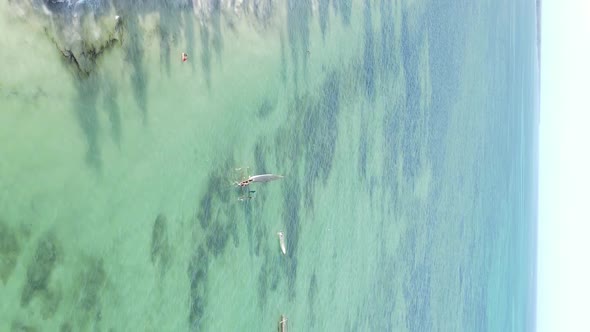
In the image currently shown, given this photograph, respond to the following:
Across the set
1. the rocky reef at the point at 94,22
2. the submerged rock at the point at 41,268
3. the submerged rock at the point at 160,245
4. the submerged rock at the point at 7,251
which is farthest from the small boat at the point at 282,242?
the submerged rock at the point at 7,251

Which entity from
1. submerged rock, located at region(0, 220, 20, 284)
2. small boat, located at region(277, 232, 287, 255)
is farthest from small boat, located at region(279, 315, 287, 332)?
submerged rock, located at region(0, 220, 20, 284)

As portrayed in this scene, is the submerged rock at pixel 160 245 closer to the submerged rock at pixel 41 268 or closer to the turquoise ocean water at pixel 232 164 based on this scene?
the turquoise ocean water at pixel 232 164

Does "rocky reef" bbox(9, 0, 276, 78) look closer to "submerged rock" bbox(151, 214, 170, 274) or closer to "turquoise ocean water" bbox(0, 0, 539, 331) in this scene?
"turquoise ocean water" bbox(0, 0, 539, 331)

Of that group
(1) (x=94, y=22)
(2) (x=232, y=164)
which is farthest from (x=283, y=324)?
(1) (x=94, y=22)

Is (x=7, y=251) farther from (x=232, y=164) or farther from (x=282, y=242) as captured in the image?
(x=282, y=242)

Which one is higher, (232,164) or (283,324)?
(232,164)

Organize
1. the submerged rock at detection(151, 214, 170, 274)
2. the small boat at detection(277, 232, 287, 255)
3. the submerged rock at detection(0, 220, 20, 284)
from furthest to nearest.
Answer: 1. the small boat at detection(277, 232, 287, 255)
2. the submerged rock at detection(151, 214, 170, 274)
3. the submerged rock at detection(0, 220, 20, 284)

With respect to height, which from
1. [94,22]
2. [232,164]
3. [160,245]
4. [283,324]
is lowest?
[283,324]

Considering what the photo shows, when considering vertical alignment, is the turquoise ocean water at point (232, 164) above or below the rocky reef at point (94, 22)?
below

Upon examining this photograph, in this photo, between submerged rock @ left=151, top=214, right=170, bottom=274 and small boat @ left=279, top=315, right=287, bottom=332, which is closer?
submerged rock @ left=151, top=214, right=170, bottom=274
